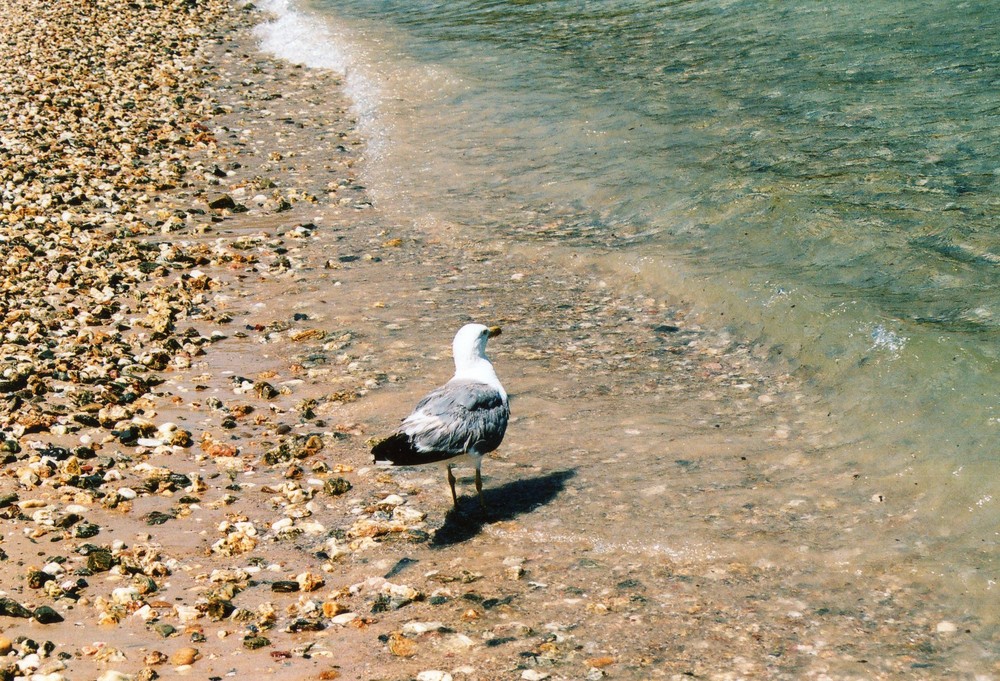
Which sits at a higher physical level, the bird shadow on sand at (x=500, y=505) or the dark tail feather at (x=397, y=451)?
the dark tail feather at (x=397, y=451)

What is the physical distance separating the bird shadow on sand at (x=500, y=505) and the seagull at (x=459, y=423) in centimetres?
10

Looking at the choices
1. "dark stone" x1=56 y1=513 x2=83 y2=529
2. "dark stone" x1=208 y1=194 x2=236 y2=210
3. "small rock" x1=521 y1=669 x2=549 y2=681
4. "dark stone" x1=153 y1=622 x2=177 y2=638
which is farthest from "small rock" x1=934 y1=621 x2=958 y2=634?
"dark stone" x1=208 y1=194 x2=236 y2=210

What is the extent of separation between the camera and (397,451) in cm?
676

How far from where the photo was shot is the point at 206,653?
573 centimetres

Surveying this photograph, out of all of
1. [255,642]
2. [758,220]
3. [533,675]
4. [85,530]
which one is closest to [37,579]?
[85,530]

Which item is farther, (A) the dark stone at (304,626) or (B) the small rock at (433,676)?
(A) the dark stone at (304,626)

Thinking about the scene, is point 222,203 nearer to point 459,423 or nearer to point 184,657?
point 459,423

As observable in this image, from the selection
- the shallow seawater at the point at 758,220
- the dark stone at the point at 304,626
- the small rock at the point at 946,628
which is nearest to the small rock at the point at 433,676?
the dark stone at the point at 304,626

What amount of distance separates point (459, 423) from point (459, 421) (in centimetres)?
2

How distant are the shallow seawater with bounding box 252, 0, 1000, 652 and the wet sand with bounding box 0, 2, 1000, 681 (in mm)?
64

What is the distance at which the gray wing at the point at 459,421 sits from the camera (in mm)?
6914

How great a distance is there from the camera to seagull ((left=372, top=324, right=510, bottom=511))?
269 inches

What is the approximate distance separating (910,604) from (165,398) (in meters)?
5.86

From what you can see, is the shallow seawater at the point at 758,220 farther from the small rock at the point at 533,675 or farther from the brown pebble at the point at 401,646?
the brown pebble at the point at 401,646
